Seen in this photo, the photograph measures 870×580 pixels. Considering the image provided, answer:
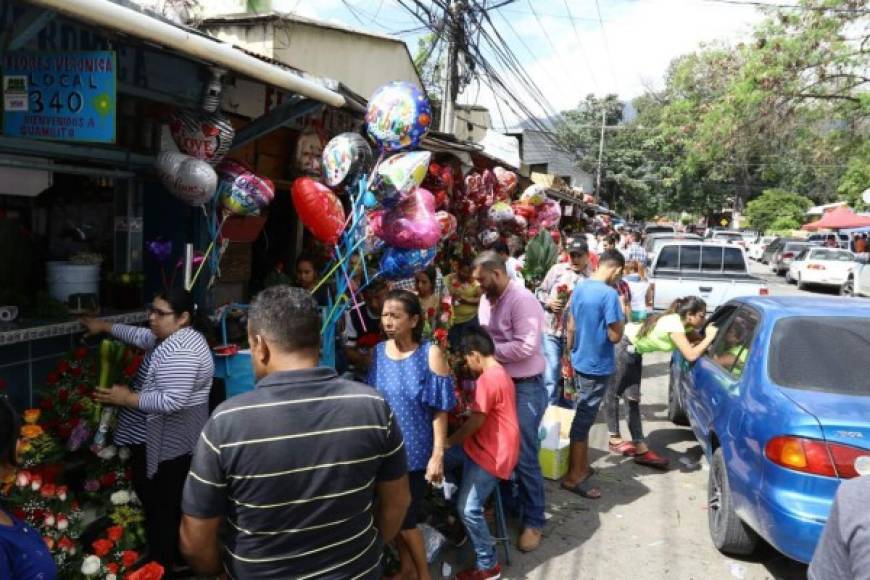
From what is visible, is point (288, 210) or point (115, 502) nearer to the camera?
point (115, 502)

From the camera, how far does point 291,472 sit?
1.74 m

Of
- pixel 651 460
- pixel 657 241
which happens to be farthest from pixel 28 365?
pixel 657 241

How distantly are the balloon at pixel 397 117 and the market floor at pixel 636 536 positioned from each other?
2788 millimetres

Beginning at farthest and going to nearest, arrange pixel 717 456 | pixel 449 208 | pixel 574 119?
pixel 574 119 → pixel 449 208 → pixel 717 456

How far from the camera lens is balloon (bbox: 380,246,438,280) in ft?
15.4

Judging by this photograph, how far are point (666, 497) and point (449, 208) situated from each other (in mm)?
4503

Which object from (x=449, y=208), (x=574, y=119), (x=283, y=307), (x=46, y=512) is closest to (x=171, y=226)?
(x=46, y=512)

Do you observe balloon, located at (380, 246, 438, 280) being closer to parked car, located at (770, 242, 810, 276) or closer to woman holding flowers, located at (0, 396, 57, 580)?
woman holding flowers, located at (0, 396, 57, 580)

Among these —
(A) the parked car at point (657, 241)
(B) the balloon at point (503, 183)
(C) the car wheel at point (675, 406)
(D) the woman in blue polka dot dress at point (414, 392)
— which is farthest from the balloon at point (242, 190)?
(A) the parked car at point (657, 241)

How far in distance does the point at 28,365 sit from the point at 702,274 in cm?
1133

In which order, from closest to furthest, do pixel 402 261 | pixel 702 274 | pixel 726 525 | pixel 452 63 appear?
pixel 726 525
pixel 402 261
pixel 452 63
pixel 702 274

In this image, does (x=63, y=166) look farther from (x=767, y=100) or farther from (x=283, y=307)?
(x=767, y=100)

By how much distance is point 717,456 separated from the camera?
4199 mm

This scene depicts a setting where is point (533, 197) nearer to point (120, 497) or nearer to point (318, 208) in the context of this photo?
point (318, 208)
